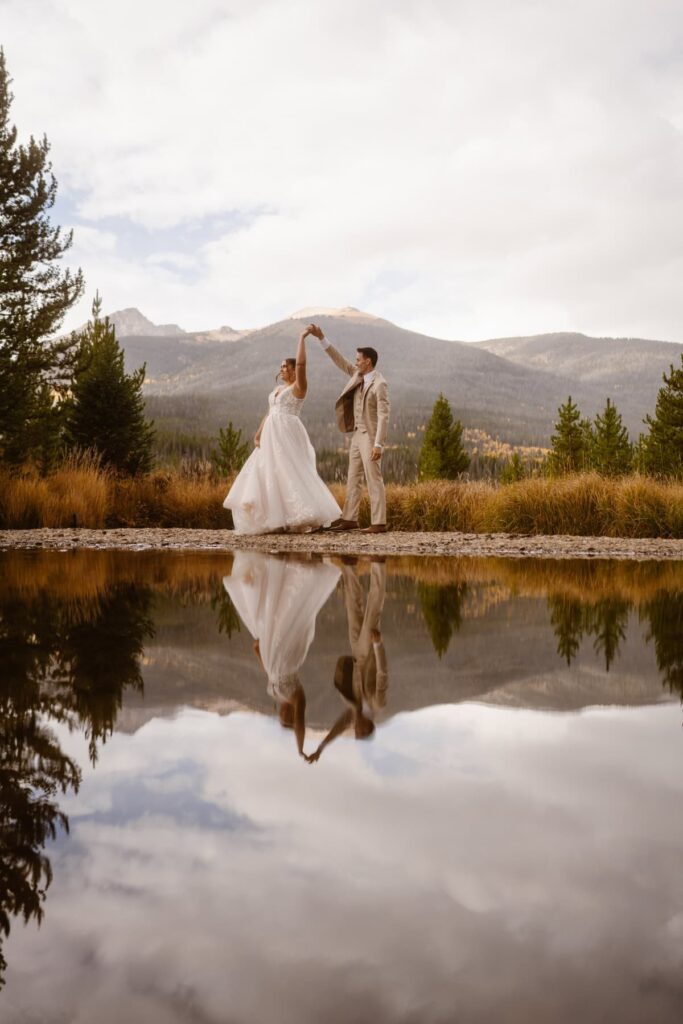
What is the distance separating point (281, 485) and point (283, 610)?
811 centimetres

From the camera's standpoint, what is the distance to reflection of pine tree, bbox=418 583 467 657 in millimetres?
4652

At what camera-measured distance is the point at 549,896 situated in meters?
1.56

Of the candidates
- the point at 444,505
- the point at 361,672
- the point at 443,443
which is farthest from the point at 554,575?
the point at 443,443

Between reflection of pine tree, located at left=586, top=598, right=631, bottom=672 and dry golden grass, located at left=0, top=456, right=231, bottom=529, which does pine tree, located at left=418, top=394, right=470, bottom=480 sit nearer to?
dry golden grass, located at left=0, top=456, right=231, bottom=529

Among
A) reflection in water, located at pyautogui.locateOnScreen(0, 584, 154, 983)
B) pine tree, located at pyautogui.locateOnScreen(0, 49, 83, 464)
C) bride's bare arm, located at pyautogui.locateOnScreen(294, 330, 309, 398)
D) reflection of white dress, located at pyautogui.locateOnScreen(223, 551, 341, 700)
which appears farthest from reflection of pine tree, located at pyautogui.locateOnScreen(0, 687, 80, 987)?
pine tree, located at pyautogui.locateOnScreen(0, 49, 83, 464)

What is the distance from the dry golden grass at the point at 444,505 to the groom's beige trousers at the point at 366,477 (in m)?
2.06

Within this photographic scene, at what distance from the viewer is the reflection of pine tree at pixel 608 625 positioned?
14.4 feet

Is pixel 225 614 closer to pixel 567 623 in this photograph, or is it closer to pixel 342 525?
pixel 567 623

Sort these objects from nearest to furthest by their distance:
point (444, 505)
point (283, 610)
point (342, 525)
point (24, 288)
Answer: point (283, 610)
point (342, 525)
point (444, 505)
point (24, 288)

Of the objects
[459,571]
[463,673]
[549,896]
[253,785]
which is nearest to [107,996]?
[549,896]

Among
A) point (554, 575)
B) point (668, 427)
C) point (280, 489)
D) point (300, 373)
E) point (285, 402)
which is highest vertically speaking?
point (668, 427)

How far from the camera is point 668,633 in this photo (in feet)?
16.3

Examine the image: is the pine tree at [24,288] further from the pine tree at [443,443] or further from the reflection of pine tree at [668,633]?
the pine tree at [443,443]

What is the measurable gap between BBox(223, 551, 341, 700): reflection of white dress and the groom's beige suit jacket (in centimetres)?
336
